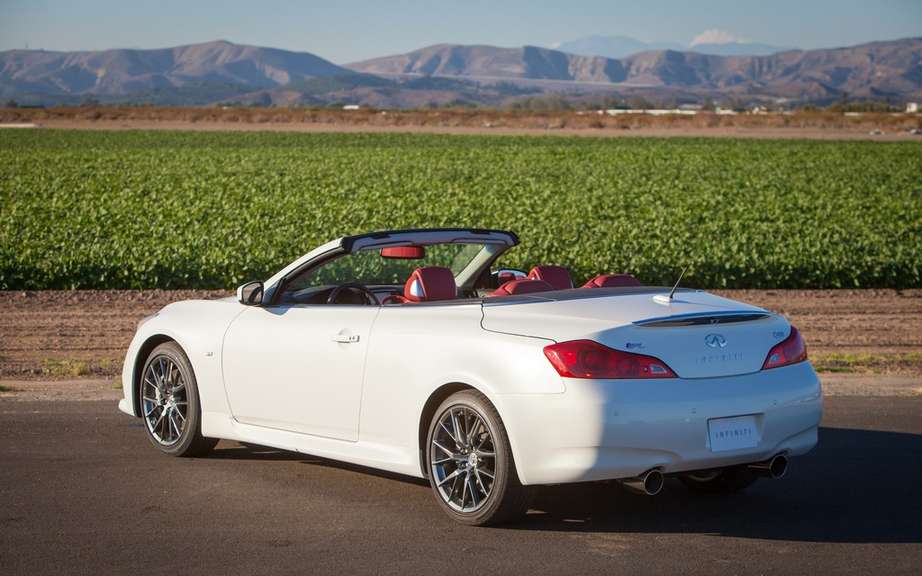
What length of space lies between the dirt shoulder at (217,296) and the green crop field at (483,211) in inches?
33.1

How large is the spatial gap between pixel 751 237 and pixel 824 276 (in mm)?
2708

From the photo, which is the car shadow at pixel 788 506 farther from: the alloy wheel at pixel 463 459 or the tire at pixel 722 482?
the alloy wheel at pixel 463 459

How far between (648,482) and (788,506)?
48.0 inches

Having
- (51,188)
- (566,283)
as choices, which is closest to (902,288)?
(566,283)

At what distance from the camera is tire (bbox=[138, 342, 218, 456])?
773 centimetres

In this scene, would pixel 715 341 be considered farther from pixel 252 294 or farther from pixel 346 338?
pixel 252 294

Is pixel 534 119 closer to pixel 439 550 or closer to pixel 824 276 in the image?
pixel 824 276

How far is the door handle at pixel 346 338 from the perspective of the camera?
6777 millimetres

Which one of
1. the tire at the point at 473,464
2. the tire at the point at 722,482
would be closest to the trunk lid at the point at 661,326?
the tire at the point at 473,464

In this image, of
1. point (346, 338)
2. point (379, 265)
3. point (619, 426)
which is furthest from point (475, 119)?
point (619, 426)

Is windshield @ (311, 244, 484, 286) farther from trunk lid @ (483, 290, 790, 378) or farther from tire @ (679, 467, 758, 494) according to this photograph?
tire @ (679, 467, 758, 494)

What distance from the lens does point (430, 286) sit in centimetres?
687

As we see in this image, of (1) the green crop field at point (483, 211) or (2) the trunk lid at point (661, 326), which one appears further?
Result: (1) the green crop field at point (483, 211)

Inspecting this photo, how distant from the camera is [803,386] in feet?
20.8
